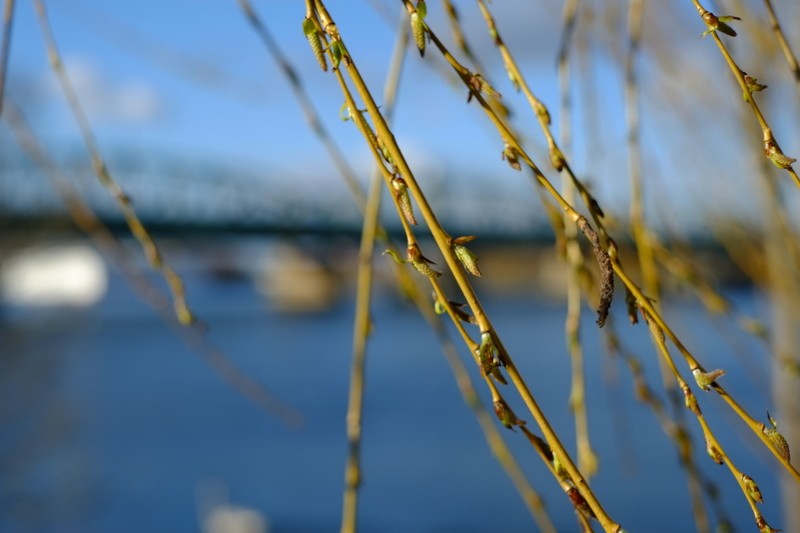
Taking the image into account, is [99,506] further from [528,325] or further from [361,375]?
[528,325]

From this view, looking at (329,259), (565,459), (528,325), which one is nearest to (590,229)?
(565,459)

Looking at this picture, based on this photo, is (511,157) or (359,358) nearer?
(511,157)

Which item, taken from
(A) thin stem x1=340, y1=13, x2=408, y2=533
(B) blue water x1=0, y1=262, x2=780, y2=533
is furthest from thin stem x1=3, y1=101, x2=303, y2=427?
(B) blue water x1=0, y1=262, x2=780, y2=533

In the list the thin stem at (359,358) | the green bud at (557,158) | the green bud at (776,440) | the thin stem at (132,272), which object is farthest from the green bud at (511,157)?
the thin stem at (132,272)

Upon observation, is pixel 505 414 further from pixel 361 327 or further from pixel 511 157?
pixel 361 327

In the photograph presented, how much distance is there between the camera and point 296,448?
541 inches

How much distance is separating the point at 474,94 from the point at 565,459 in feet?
0.58

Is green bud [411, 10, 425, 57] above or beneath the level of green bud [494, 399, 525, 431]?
above

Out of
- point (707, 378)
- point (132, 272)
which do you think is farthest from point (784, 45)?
point (132, 272)

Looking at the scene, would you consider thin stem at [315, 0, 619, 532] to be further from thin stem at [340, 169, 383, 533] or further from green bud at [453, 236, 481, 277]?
thin stem at [340, 169, 383, 533]

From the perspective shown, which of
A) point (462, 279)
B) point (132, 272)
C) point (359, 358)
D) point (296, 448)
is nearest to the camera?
point (462, 279)

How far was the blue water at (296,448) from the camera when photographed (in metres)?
10.3

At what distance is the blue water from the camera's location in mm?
10320

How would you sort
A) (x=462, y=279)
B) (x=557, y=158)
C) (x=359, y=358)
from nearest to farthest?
(x=462, y=279), (x=557, y=158), (x=359, y=358)
